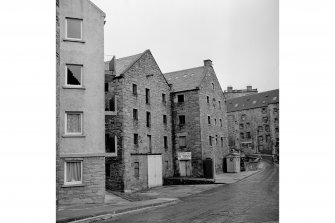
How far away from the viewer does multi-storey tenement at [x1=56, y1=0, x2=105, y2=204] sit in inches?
279

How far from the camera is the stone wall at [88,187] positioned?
26.6 ft

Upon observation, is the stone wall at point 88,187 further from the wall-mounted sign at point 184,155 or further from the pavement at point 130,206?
the wall-mounted sign at point 184,155

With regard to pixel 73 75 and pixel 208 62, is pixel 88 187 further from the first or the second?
pixel 208 62

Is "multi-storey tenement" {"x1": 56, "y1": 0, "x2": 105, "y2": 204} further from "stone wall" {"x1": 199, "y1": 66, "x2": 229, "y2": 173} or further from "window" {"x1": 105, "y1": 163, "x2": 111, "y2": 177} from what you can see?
"stone wall" {"x1": 199, "y1": 66, "x2": 229, "y2": 173}

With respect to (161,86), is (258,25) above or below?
above

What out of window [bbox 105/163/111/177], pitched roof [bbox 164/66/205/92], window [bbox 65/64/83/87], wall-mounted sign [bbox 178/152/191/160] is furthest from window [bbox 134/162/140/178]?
window [bbox 65/64/83/87]

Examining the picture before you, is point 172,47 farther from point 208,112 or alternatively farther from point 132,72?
point 208,112

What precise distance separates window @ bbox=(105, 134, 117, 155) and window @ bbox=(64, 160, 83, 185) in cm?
100
